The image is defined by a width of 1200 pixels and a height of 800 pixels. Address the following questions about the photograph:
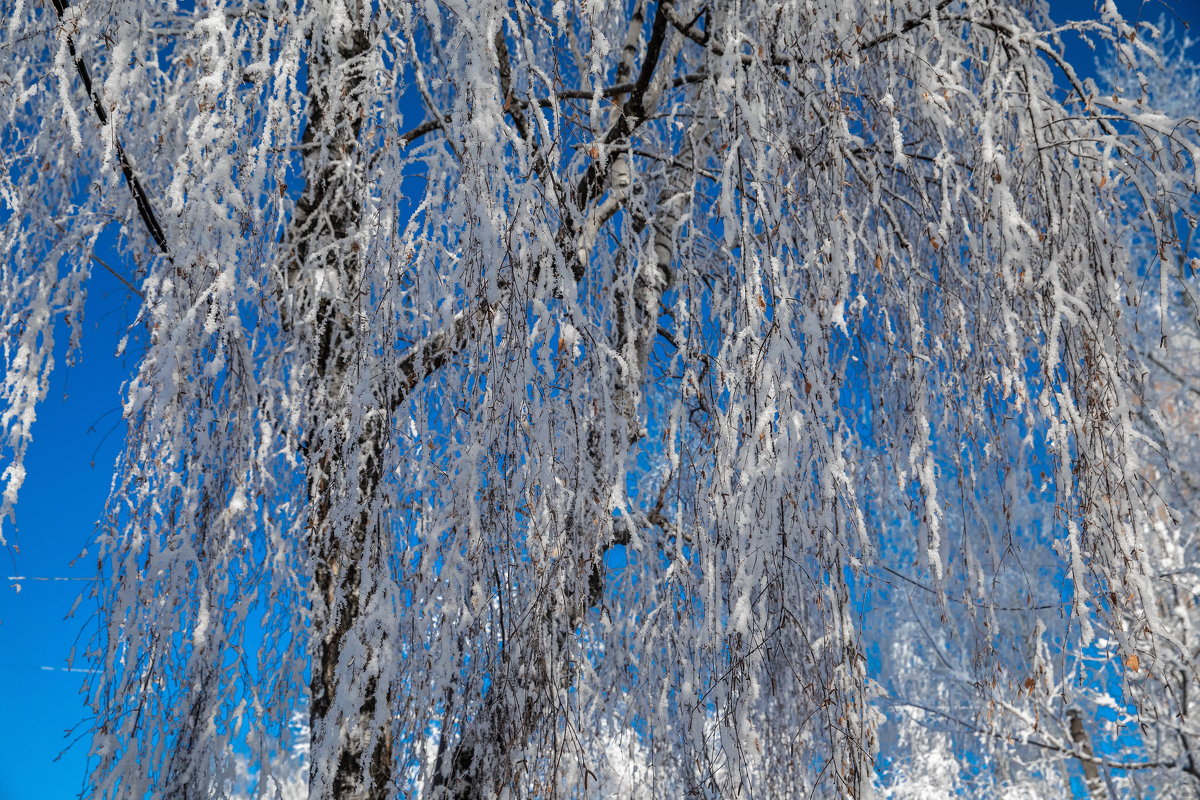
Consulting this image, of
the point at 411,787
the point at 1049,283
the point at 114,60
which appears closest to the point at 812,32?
the point at 1049,283

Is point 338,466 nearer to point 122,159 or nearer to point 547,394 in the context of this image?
point 547,394

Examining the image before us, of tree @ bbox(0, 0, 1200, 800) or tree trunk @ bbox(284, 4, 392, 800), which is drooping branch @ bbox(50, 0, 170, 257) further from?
tree trunk @ bbox(284, 4, 392, 800)

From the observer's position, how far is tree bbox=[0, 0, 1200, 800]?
143 cm

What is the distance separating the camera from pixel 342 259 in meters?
2.00

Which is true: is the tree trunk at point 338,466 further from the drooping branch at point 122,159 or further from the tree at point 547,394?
the drooping branch at point 122,159

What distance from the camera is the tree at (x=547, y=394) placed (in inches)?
56.1

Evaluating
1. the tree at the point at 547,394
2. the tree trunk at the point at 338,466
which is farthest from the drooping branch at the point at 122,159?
the tree trunk at the point at 338,466

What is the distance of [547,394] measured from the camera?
1.44 metres

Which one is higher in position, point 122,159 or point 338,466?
point 122,159

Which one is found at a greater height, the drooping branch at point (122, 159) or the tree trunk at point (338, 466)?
the drooping branch at point (122, 159)

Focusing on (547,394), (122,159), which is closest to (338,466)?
(547,394)

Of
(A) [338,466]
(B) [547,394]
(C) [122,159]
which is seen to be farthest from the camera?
(C) [122,159]

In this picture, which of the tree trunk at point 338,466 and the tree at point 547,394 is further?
the tree trunk at point 338,466

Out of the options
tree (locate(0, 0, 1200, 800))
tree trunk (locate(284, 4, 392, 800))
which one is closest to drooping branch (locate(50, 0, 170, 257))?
tree (locate(0, 0, 1200, 800))
